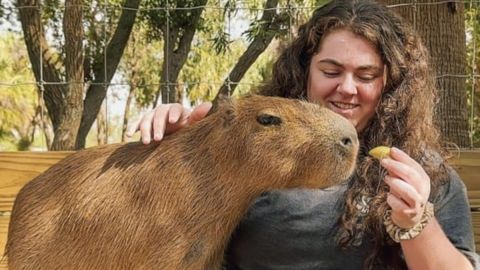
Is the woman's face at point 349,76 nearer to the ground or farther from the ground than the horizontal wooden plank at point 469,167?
farther from the ground

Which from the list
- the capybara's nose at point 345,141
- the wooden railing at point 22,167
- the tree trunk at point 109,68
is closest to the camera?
the capybara's nose at point 345,141

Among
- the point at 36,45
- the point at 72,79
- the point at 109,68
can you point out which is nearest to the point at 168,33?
the point at 72,79

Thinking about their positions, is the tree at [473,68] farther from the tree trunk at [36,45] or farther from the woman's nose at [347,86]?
the tree trunk at [36,45]

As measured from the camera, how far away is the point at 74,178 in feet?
5.73

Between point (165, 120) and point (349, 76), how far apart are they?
0.54 m

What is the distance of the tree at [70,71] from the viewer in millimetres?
3066

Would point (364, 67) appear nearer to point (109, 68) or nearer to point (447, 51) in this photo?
point (447, 51)

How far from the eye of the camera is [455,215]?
6.94ft

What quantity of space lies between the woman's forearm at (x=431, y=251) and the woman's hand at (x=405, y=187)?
0.18 m

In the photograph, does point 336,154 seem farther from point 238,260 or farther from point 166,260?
point 238,260

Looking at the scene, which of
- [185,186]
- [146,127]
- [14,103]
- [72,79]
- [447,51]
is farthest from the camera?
[14,103]

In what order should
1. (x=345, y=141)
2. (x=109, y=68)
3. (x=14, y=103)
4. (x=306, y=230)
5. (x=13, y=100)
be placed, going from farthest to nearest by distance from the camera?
1. (x=14, y=103)
2. (x=13, y=100)
3. (x=109, y=68)
4. (x=306, y=230)
5. (x=345, y=141)

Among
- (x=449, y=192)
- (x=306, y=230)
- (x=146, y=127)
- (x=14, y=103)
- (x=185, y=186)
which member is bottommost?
(x=14, y=103)

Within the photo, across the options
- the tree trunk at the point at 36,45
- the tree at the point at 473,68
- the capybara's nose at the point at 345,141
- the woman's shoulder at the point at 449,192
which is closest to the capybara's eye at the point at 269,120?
the capybara's nose at the point at 345,141
